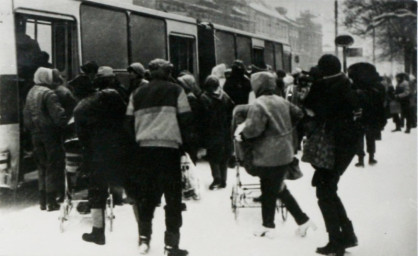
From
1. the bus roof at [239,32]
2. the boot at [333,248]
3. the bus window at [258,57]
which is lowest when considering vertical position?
the boot at [333,248]

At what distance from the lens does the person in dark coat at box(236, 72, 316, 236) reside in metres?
5.57

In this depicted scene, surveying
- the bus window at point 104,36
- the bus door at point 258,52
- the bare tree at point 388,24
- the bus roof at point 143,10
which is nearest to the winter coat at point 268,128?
the bare tree at point 388,24

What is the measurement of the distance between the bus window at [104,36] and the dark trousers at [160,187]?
277cm

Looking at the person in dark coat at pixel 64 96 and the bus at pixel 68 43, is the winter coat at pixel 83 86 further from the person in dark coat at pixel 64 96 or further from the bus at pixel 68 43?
the person in dark coat at pixel 64 96

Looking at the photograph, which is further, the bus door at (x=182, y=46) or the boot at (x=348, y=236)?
the bus door at (x=182, y=46)

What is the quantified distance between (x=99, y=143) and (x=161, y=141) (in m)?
0.74

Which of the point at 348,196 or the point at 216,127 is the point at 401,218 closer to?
the point at 348,196

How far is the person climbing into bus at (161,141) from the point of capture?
16.8 ft

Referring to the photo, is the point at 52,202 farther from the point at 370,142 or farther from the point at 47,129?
the point at 370,142

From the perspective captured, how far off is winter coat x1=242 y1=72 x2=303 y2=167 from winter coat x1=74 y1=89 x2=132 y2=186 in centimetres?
117

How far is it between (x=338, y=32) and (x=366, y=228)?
Answer: 275 cm

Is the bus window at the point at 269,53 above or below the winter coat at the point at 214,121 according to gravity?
above

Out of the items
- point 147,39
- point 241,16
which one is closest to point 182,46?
point 241,16

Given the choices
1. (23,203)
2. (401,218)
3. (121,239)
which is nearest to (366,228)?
(401,218)
